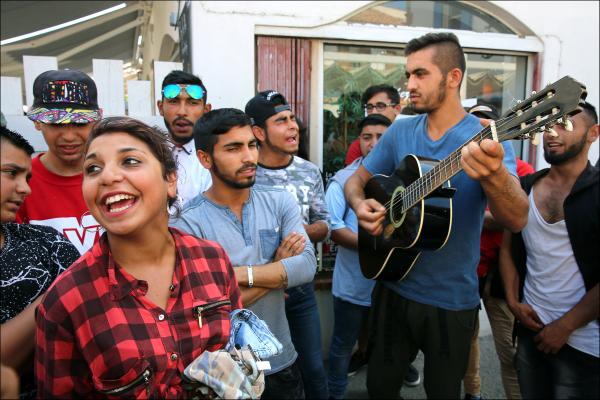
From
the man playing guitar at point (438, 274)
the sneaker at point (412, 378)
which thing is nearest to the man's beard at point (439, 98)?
the man playing guitar at point (438, 274)

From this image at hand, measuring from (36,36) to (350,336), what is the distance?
8349mm

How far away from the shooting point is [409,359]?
2.38 m

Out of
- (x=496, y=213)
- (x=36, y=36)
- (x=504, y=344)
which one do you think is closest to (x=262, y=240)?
(x=496, y=213)

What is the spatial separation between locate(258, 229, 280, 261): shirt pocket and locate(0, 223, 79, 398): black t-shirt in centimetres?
81

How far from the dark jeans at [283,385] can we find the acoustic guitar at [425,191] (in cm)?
74

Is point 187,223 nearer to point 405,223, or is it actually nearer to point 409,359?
point 405,223

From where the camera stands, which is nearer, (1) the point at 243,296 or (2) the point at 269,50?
(1) the point at 243,296

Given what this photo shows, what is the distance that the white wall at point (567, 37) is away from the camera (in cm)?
441

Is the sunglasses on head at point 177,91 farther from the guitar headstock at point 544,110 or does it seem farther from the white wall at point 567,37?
the white wall at point 567,37

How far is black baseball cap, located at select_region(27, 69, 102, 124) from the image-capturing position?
6.89 feet

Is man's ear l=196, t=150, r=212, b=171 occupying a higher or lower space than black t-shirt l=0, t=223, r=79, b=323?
higher

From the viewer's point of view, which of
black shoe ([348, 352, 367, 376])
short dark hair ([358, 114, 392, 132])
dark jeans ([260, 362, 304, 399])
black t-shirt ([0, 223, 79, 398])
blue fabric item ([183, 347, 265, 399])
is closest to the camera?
blue fabric item ([183, 347, 265, 399])

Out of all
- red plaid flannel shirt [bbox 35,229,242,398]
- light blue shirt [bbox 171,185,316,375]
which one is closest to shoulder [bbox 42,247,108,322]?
red plaid flannel shirt [bbox 35,229,242,398]

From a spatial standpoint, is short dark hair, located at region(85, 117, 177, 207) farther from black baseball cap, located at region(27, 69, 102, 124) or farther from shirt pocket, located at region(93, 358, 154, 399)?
black baseball cap, located at region(27, 69, 102, 124)
